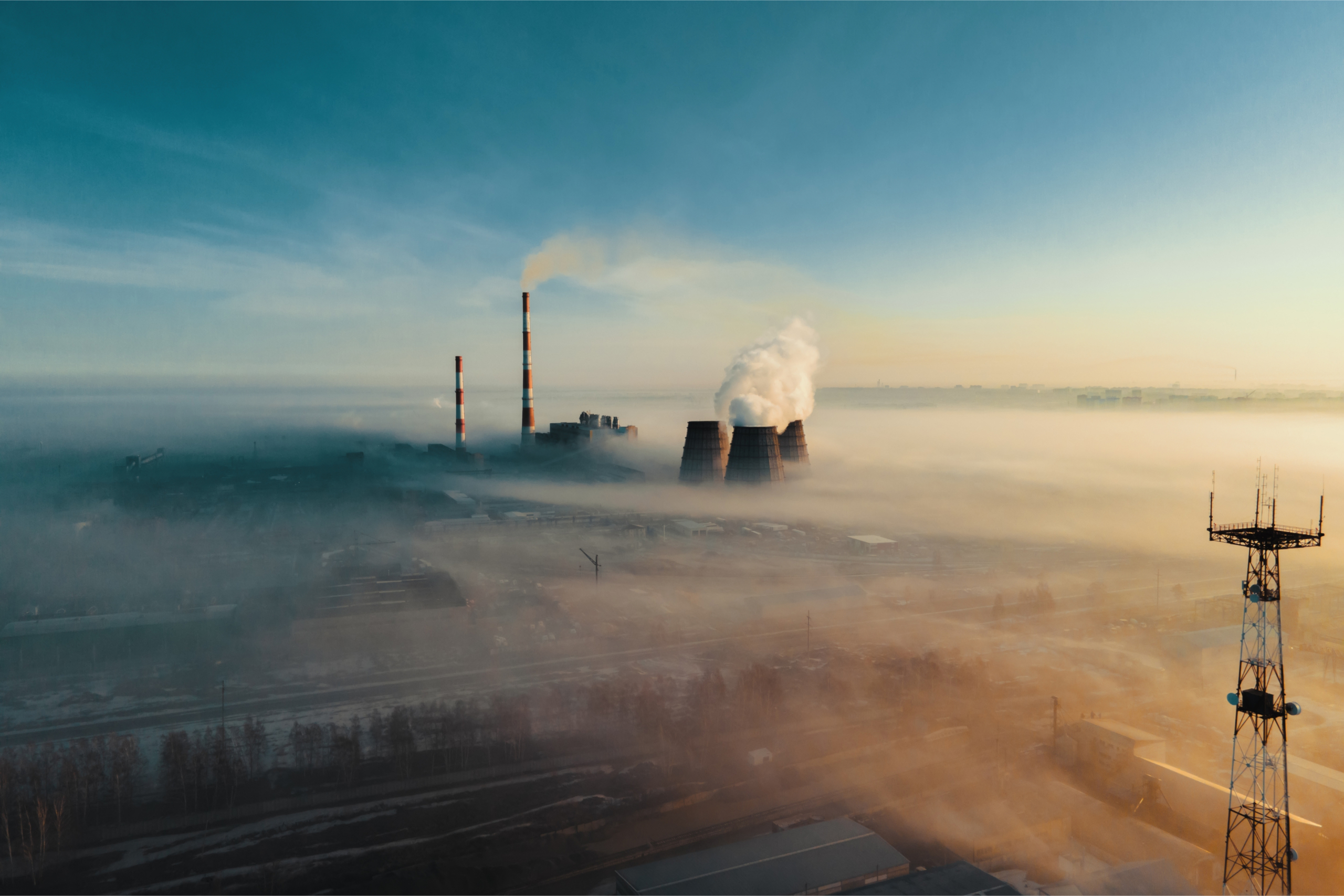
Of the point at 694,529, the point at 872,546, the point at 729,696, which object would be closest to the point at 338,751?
the point at 729,696

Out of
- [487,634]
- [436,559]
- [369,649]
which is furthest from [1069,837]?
[436,559]

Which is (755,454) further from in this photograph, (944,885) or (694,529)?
(944,885)

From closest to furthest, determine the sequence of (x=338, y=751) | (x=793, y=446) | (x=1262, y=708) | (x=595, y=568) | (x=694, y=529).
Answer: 1. (x=1262, y=708)
2. (x=338, y=751)
3. (x=595, y=568)
4. (x=694, y=529)
5. (x=793, y=446)

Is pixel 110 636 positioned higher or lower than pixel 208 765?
higher

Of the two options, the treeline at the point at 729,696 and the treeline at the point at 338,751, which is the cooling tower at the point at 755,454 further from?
the treeline at the point at 338,751

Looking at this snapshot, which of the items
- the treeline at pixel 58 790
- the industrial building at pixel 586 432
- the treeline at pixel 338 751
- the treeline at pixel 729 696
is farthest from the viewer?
the industrial building at pixel 586 432

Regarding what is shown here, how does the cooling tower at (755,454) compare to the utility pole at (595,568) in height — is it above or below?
above

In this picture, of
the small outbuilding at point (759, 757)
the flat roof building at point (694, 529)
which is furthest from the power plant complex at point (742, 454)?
the small outbuilding at point (759, 757)
